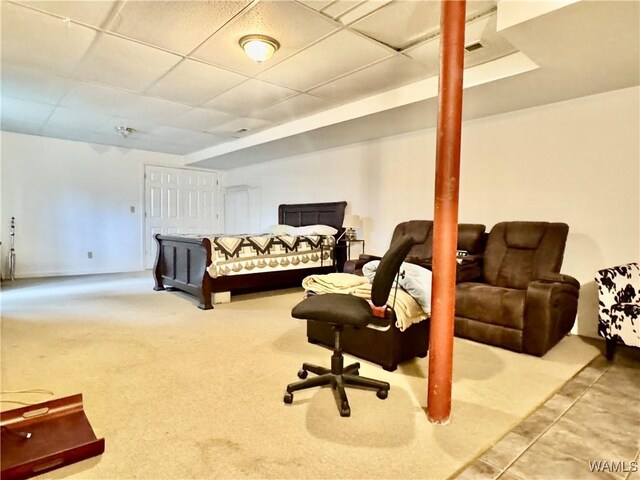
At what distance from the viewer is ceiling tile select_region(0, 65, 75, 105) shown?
3652 mm

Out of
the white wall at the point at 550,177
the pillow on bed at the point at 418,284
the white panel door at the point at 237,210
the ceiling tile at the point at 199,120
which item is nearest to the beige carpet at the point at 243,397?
the pillow on bed at the point at 418,284

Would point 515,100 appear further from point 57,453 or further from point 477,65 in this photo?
point 57,453

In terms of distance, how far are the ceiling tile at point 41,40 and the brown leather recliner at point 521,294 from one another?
13.1 ft

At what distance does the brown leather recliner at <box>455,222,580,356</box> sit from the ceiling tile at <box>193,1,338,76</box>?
8.48 ft

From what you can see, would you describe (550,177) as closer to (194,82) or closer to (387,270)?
(387,270)

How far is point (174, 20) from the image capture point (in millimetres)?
2684

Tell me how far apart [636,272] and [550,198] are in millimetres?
1127

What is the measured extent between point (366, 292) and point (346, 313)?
2.23 feet

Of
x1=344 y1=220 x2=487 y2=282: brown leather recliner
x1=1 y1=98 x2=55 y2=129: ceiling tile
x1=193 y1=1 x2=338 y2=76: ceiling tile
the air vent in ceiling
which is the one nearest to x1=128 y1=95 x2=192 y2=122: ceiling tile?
x1=1 y1=98 x2=55 y2=129: ceiling tile

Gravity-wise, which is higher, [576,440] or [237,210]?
[237,210]

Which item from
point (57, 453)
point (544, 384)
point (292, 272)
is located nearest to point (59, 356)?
point (57, 453)

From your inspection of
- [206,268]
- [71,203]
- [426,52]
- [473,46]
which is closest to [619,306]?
[473,46]

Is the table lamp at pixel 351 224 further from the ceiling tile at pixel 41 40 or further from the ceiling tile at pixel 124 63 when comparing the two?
the ceiling tile at pixel 41 40

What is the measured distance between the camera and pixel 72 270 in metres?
6.82
